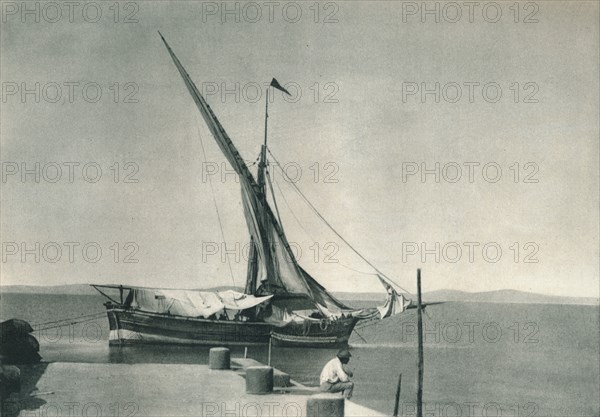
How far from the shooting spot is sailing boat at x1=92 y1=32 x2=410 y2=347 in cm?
2345

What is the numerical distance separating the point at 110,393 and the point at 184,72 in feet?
21.6

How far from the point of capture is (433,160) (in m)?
15.2

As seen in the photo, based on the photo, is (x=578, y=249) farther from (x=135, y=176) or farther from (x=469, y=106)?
(x=135, y=176)

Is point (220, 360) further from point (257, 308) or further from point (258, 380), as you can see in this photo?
point (257, 308)

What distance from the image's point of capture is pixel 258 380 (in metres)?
12.7

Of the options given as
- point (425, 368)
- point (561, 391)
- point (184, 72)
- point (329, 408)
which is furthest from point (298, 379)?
point (329, 408)

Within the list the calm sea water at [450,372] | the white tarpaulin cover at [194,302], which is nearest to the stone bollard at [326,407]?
the calm sea water at [450,372]

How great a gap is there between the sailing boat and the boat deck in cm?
708

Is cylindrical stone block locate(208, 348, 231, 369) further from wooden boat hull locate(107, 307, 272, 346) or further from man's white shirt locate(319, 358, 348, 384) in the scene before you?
wooden boat hull locate(107, 307, 272, 346)

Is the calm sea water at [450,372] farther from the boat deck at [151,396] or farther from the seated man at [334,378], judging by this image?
the boat deck at [151,396]

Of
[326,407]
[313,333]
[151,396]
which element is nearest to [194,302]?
[313,333]

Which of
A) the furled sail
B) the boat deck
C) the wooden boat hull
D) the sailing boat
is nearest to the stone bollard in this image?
the boat deck

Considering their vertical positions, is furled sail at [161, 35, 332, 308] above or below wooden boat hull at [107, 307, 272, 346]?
above

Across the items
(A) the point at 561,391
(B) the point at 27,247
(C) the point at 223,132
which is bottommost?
(A) the point at 561,391
